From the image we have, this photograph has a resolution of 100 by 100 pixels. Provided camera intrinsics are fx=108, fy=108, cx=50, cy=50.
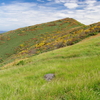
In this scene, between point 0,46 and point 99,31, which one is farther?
point 0,46

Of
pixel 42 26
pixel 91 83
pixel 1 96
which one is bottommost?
pixel 1 96

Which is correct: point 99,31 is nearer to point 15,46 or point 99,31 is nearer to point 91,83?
point 91,83

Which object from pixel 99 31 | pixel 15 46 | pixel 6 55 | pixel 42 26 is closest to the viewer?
pixel 99 31

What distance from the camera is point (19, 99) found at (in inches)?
113

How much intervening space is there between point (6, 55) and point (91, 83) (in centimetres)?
3872

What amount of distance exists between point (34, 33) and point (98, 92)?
5522 centimetres

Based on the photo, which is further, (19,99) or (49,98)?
(19,99)

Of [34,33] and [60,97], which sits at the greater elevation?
[34,33]

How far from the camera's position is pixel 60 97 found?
279cm

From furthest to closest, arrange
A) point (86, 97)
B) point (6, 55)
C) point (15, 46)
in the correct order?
point (15, 46)
point (6, 55)
point (86, 97)

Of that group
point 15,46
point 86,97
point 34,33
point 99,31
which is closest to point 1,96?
point 86,97

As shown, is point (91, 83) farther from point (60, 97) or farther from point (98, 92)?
point (60, 97)

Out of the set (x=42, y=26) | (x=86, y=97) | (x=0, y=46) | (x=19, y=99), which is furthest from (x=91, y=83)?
(x=42, y=26)

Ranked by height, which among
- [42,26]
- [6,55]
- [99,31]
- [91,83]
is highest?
[42,26]
